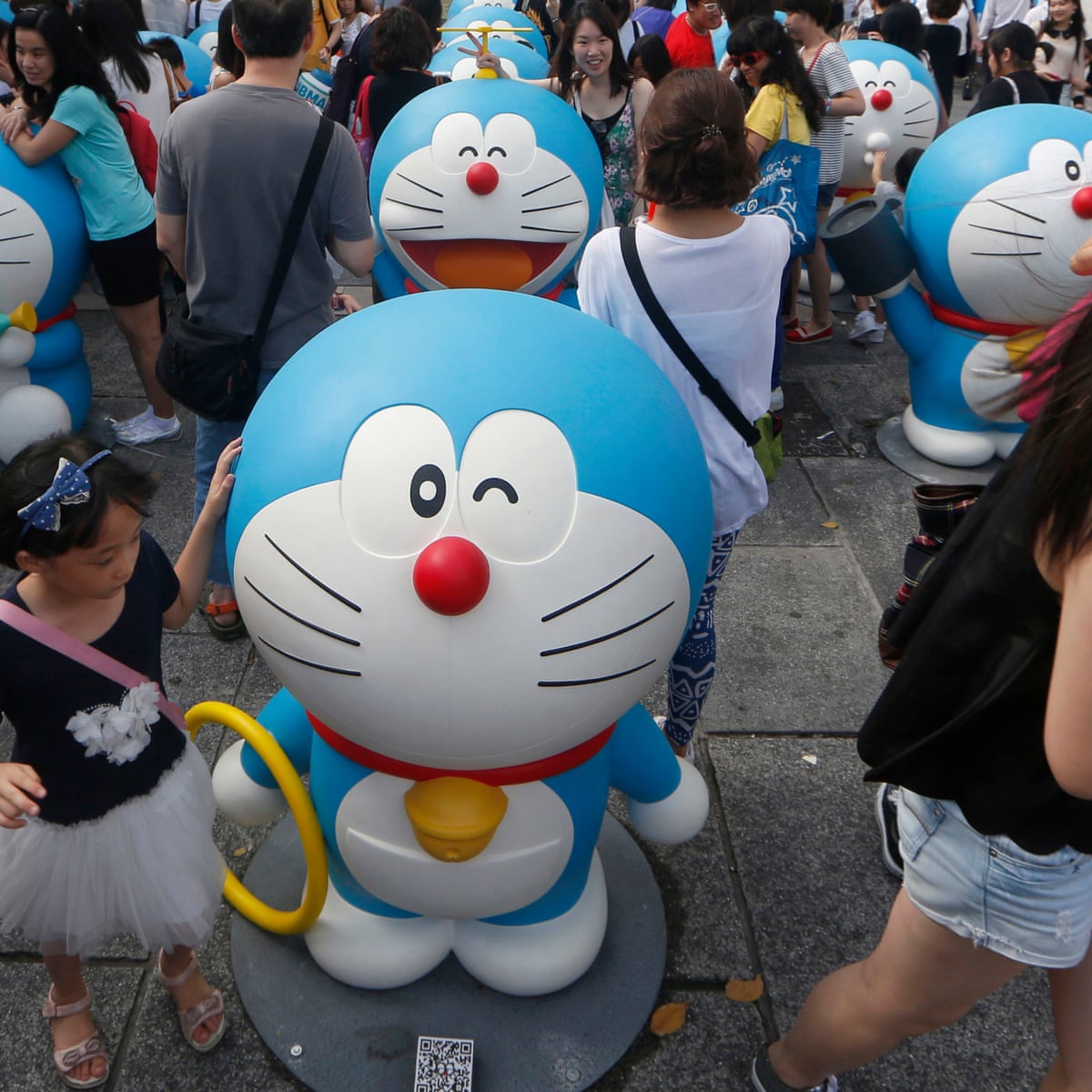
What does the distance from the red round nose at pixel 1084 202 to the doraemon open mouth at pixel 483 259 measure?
202cm

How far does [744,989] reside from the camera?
2.53 m

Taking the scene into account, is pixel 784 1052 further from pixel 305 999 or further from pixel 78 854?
pixel 78 854

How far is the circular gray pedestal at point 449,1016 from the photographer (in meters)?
2.32

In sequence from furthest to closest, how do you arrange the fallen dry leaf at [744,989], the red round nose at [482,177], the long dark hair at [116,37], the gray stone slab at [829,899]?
the long dark hair at [116,37] < the red round nose at [482,177] < the fallen dry leaf at [744,989] < the gray stone slab at [829,899]

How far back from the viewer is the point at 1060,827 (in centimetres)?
147

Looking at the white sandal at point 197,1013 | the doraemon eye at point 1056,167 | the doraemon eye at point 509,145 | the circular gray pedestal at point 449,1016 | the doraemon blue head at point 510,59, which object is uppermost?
the doraemon eye at point 509,145

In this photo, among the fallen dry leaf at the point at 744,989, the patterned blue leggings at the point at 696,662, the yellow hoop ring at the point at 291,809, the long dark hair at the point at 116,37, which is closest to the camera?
the yellow hoop ring at the point at 291,809

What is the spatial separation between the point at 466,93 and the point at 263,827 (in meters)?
2.82

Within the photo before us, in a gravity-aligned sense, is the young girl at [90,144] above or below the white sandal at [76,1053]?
above

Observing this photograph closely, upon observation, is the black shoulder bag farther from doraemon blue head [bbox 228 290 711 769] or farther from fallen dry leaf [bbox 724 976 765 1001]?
fallen dry leaf [bbox 724 976 765 1001]

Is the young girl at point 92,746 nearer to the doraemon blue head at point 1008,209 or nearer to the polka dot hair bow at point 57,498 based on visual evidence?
the polka dot hair bow at point 57,498

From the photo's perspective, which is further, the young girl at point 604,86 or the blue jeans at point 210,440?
the young girl at point 604,86

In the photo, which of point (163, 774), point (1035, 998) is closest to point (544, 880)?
point (163, 774)

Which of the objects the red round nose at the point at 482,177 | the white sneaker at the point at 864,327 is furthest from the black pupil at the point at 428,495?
the white sneaker at the point at 864,327
